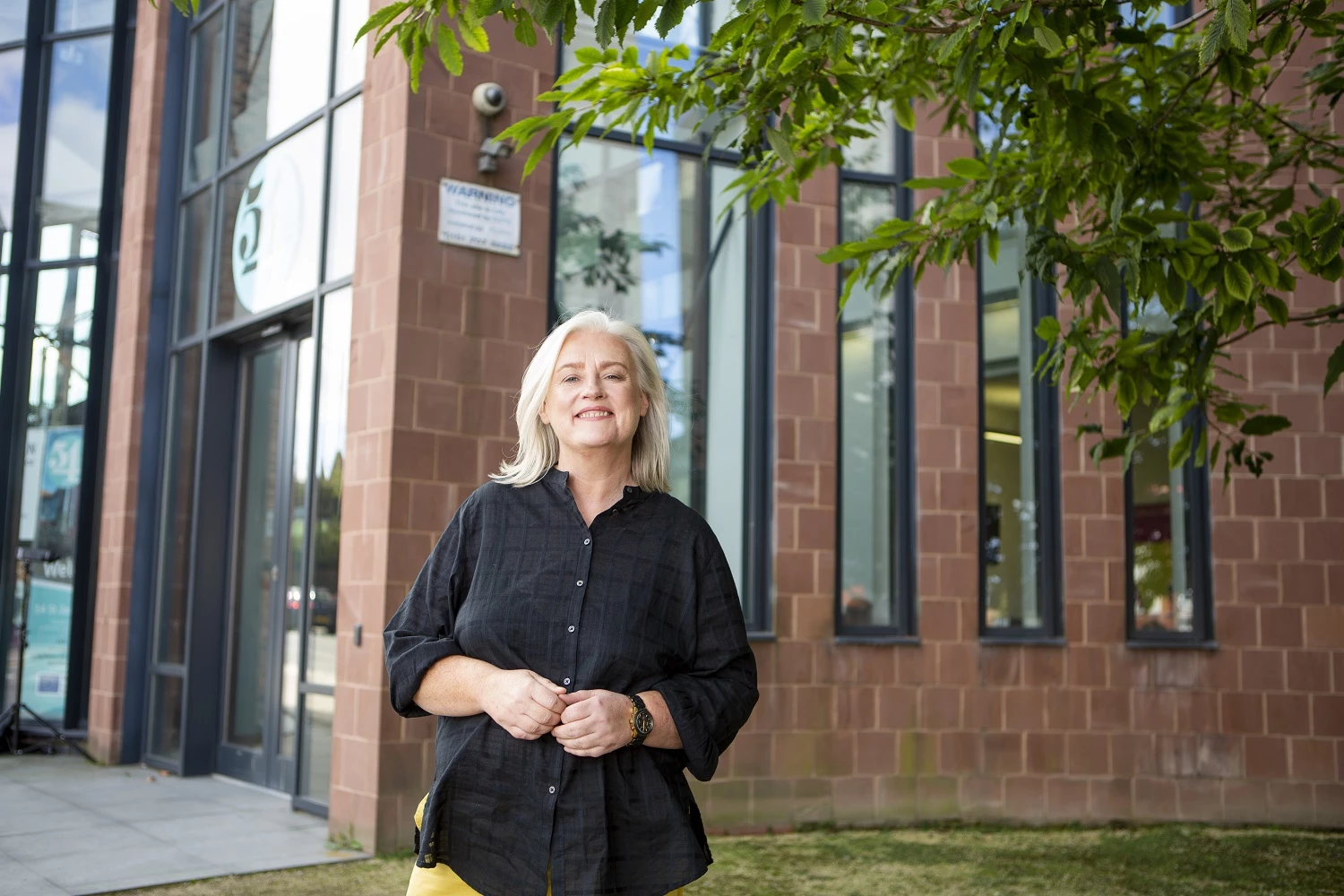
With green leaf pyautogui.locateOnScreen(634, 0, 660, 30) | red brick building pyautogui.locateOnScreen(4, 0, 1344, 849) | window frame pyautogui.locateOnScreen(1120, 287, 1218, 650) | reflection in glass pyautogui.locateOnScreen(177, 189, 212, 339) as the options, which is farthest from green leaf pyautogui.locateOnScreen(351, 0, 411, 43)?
reflection in glass pyautogui.locateOnScreen(177, 189, 212, 339)

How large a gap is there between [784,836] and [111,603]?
187 inches

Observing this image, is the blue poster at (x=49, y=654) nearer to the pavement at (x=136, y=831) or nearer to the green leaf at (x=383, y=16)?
the pavement at (x=136, y=831)

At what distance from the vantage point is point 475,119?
19.9 ft

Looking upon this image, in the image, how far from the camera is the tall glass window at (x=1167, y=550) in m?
7.06

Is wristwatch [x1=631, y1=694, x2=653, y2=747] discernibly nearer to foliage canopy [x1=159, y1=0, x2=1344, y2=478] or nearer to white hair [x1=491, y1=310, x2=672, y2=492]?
white hair [x1=491, y1=310, x2=672, y2=492]

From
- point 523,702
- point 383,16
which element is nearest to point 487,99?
point 383,16

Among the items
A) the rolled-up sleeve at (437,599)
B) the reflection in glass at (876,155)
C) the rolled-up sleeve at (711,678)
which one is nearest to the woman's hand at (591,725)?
the rolled-up sleeve at (711,678)

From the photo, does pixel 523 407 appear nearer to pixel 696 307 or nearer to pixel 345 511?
pixel 345 511

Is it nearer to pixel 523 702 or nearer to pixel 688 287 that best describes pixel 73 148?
pixel 688 287

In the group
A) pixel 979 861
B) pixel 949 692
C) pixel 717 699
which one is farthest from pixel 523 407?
pixel 949 692

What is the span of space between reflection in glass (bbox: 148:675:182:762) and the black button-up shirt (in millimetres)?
6087

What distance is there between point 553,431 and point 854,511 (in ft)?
15.4

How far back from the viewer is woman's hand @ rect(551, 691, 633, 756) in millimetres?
2064

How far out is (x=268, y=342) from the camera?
7531 millimetres
